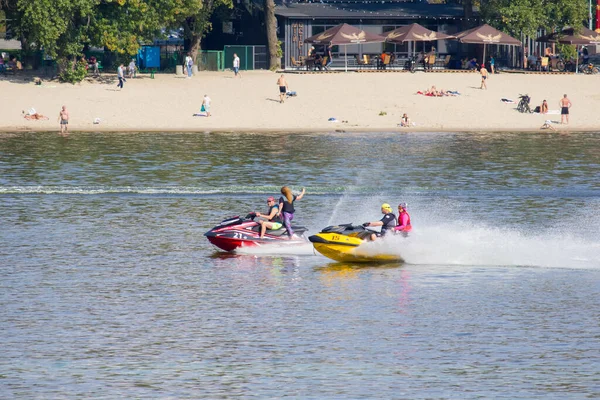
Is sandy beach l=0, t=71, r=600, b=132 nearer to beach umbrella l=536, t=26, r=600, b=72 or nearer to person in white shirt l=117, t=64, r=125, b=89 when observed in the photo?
person in white shirt l=117, t=64, r=125, b=89

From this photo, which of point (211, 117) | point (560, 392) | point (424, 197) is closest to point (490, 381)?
point (560, 392)

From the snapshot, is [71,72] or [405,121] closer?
[405,121]

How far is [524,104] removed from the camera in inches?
2921

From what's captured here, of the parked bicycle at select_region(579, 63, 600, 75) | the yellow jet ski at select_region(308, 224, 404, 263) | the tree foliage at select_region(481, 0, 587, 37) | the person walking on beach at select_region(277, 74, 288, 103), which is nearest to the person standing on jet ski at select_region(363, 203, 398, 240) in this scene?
the yellow jet ski at select_region(308, 224, 404, 263)

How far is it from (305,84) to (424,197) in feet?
118

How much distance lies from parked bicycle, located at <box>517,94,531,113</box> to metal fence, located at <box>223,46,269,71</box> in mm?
24505

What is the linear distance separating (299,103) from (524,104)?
1592cm

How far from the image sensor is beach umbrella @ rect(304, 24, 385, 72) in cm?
8088

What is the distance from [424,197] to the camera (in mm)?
45031

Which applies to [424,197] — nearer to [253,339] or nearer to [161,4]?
[253,339]

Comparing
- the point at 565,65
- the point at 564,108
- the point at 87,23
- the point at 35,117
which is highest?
the point at 87,23

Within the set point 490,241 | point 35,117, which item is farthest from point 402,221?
point 35,117

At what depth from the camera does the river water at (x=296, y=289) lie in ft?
68.0

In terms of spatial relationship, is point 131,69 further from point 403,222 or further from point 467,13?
point 403,222
